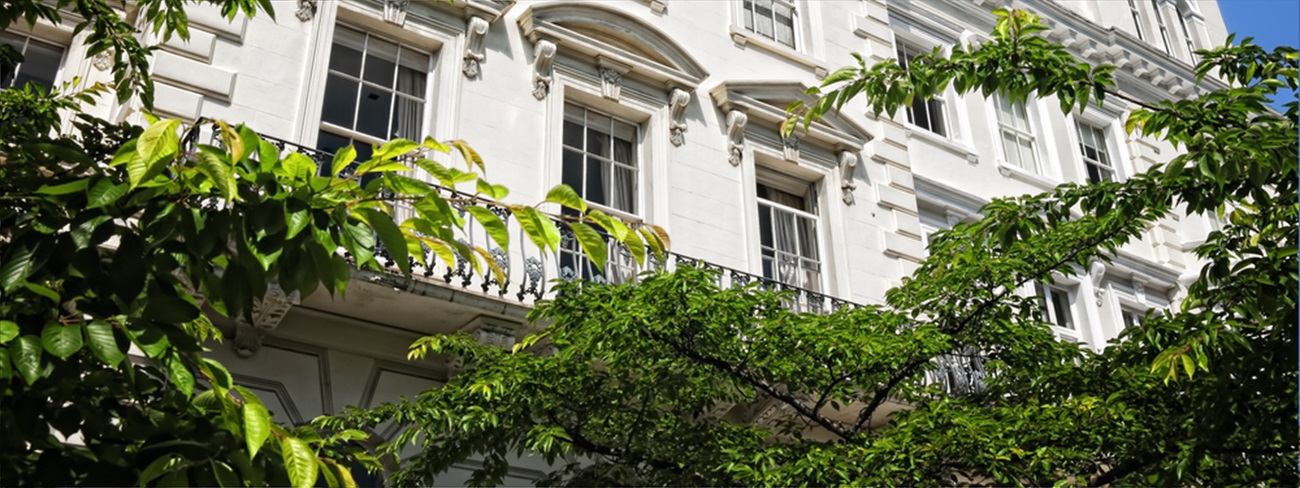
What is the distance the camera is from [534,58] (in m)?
12.5

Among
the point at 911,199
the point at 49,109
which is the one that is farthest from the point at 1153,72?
the point at 49,109

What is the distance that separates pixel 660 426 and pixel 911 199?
8.29 metres

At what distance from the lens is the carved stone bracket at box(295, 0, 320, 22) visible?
36.3 feet

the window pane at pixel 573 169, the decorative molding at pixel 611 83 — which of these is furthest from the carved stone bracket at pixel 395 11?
the decorative molding at pixel 611 83

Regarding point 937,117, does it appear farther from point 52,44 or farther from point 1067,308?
point 52,44

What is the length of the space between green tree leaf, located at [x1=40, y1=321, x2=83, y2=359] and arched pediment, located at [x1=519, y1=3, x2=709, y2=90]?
995 centimetres

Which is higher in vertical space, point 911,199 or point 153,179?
point 911,199

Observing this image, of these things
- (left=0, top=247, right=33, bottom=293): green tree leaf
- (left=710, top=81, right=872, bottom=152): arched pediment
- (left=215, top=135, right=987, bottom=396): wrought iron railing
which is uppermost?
(left=710, top=81, right=872, bottom=152): arched pediment

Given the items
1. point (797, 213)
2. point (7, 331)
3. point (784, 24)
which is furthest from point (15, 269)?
point (784, 24)

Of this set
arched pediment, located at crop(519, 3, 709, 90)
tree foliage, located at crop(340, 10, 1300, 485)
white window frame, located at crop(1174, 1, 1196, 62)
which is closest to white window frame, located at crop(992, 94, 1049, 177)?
arched pediment, located at crop(519, 3, 709, 90)

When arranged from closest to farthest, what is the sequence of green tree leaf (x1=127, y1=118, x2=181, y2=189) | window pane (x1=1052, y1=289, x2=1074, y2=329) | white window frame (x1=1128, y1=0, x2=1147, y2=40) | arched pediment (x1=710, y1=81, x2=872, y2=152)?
1. green tree leaf (x1=127, y1=118, x2=181, y2=189)
2. arched pediment (x1=710, y1=81, x2=872, y2=152)
3. window pane (x1=1052, y1=289, x2=1074, y2=329)
4. white window frame (x1=1128, y1=0, x2=1147, y2=40)

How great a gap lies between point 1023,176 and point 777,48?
5036 millimetres

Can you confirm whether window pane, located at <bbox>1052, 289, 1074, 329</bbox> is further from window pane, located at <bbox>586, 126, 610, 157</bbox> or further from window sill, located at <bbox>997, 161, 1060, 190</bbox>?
window pane, located at <bbox>586, 126, 610, 157</bbox>

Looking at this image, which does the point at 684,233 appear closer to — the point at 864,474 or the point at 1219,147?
the point at 864,474
